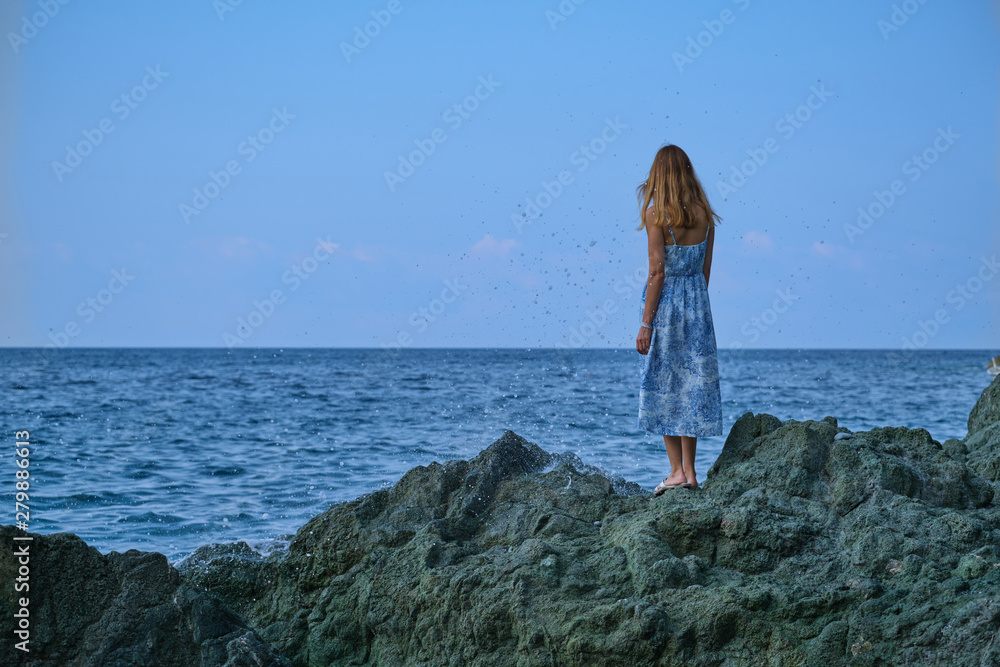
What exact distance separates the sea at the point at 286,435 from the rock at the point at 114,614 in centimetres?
146

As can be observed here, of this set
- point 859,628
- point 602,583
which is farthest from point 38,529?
point 859,628

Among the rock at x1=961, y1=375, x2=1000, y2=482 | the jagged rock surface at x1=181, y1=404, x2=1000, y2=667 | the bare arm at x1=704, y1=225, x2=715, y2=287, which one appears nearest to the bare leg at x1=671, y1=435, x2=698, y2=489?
the jagged rock surface at x1=181, y1=404, x2=1000, y2=667

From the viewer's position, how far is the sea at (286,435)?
890 centimetres

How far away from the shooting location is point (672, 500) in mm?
4191

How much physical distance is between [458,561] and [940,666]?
6.80 ft

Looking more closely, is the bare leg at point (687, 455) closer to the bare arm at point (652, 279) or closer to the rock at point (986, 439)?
the bare arm at point (652, 279)

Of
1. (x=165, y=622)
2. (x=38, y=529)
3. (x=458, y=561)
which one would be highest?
(x=458, y=561)

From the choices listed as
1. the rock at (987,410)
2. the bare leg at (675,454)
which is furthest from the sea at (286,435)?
the rock at (987,410)

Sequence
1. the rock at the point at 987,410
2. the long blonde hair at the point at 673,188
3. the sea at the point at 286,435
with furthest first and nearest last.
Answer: the sea at the point at 286,435, the rock at the point at 987,410, the long blonde hair at the point at 673,188

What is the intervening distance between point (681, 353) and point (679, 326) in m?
0.17

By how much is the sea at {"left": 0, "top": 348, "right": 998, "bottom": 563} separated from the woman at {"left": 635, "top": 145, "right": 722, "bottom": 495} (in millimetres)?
851

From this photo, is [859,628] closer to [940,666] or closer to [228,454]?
[940,666]

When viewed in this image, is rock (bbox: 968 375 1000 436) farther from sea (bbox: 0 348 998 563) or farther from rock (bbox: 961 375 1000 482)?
sea (bbox: 0 348 998 563)

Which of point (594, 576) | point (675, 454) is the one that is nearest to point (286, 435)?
point (675, 454)
